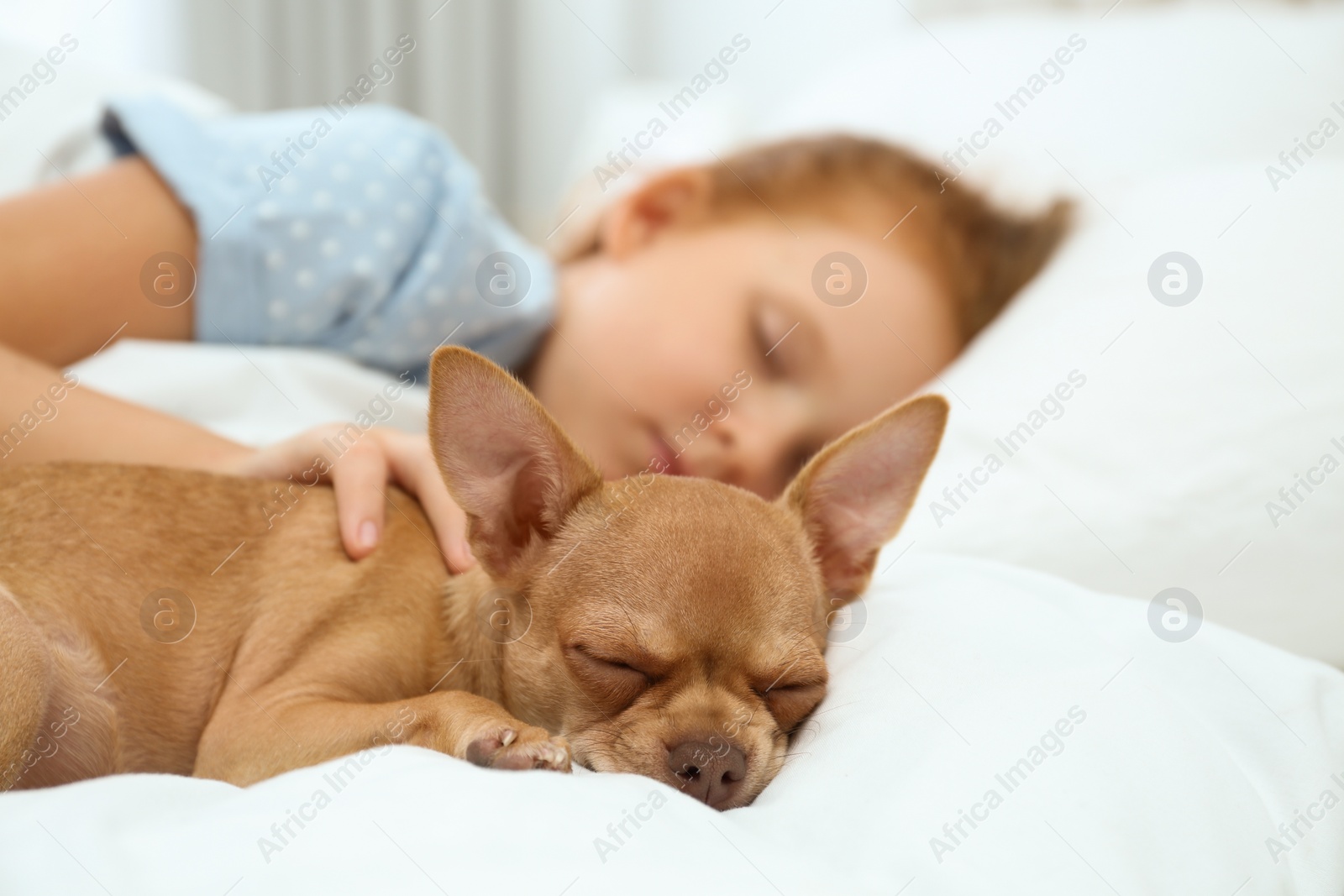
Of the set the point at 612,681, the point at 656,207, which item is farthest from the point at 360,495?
the point at 656,207

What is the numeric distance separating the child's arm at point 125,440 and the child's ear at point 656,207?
144cm

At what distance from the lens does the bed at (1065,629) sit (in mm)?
1006

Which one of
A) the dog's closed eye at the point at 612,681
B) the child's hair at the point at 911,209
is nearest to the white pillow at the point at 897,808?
the dog's closed eye at the point at 612,681

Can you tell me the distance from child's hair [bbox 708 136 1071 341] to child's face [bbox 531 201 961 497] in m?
0.10

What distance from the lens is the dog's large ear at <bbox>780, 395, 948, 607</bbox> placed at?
5.60 ft

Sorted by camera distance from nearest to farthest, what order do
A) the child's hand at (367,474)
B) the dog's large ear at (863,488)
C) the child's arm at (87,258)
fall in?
1. the dog's large ear at (863,488)
2. the child's hand at (367,474)
3. the child's arm at (87,258)

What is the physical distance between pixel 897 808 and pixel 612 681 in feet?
1.69

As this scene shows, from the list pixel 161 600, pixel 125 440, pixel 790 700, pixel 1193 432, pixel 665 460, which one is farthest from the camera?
pixel 665 460

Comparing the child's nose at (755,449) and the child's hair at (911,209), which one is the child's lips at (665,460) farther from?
the child's hair at (911,209)

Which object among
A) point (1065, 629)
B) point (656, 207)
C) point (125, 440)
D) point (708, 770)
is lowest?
point (125, 440)

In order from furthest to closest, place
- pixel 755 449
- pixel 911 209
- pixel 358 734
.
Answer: pixel 911 209, pixel 755 449, pixel 358 734

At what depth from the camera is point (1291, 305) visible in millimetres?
2150

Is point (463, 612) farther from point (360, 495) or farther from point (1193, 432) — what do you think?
point (1193, 432)

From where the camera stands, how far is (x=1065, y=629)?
144 centimetres
